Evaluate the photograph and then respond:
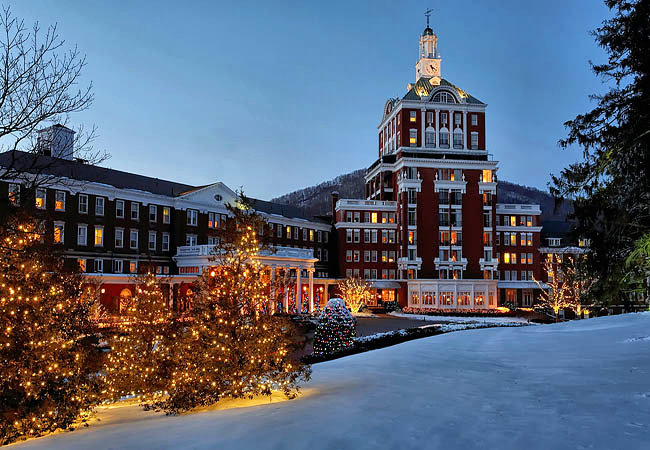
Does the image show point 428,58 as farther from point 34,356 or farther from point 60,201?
point 34,356

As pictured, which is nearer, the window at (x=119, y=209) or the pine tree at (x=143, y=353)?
the pine tree at (x=143, y=353)

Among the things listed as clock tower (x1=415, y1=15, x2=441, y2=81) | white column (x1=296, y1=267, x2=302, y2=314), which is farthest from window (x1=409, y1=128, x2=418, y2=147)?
white column (x1=296, y1=267, x2=302, y2=314)

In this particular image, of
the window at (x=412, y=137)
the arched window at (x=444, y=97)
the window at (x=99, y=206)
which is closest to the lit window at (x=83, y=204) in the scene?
the window at (x=99, y=206)

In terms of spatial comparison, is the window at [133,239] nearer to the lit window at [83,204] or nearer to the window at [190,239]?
the lit window at [83,204]

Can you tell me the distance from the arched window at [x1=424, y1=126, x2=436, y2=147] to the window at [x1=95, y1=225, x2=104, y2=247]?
42.6 meters

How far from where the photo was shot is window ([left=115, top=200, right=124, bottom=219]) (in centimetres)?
4841

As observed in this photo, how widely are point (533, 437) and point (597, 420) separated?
149 centimetres

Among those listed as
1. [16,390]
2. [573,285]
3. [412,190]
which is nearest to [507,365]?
[16,390]

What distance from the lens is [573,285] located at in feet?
152

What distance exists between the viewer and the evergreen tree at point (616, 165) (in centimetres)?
1429

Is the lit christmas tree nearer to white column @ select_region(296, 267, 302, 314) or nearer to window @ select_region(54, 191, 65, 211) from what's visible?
white column @ select_region(296, 267, 302, 314)

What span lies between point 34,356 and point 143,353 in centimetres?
455

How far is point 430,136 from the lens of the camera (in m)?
70.1

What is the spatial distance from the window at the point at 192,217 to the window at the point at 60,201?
13.5 m
